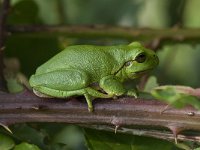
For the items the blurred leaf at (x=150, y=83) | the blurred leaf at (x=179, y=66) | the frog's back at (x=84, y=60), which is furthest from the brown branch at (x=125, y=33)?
the frog's back at (x=84, y=60)

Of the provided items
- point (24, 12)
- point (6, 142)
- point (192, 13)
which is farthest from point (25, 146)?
point (192, 13)

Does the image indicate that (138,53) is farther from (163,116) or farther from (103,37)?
(103,37)

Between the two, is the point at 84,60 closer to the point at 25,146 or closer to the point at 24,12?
the point at 25,146

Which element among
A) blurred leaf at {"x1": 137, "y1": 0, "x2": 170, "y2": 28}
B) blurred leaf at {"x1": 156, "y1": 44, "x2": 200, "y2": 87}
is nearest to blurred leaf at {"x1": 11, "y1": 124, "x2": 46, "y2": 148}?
blurred leaf at {"x1": 156, "y1": 44, "x2": 200, "y2": 87}

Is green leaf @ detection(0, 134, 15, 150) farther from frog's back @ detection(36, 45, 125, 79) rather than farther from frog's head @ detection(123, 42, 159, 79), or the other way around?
frog's head @ detection(123, 42, 159, 79)

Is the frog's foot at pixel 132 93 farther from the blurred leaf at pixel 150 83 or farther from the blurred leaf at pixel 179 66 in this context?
the blurred leaf at pixel 179 66
